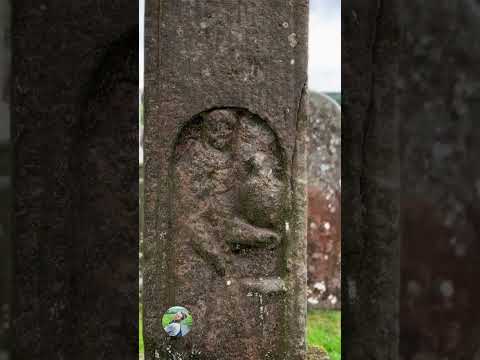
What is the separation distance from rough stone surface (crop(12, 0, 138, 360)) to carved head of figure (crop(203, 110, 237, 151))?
5.71 ft

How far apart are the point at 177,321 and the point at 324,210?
2776 millimetres

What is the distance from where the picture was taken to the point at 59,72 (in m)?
0.66

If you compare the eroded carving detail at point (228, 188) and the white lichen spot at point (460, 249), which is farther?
the eroded carving detail at point (228, 188)

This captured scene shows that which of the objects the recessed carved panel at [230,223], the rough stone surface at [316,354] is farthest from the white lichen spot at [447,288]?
the rough stone surface at [316,354]

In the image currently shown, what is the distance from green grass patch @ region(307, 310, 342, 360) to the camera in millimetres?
3815

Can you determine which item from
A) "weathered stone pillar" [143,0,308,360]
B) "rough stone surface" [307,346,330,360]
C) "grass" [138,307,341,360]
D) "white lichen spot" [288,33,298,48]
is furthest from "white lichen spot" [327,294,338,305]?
"white lichen spot" [288,33,298,48]

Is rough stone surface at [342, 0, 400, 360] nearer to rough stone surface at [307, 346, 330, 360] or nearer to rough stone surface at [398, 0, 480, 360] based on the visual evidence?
rough stone surface at [398, 0, 480, 360]

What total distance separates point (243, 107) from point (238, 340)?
1.11 metres

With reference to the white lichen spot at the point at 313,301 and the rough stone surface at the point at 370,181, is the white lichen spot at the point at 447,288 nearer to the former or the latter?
the rough stone surface at the point at 370,181

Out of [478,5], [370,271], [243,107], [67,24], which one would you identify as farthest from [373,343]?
[243,107]

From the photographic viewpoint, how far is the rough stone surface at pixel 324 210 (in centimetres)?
495

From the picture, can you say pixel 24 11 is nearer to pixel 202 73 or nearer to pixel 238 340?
pixel 202 73

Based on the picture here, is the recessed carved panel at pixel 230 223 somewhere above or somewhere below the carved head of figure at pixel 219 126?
below

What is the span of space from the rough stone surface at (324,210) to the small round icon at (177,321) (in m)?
2.61
